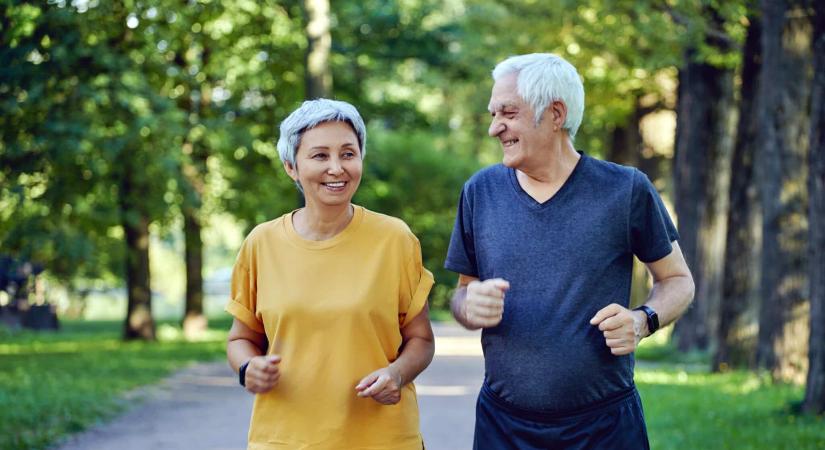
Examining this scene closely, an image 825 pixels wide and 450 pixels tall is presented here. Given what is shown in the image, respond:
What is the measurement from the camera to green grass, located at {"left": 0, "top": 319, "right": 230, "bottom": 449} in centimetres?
1145

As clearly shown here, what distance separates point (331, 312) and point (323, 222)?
0.29 meters

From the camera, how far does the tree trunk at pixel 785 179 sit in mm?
13539

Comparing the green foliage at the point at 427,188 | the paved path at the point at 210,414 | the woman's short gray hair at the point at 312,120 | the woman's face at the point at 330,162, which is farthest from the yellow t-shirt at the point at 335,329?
the green foliage at the point at 427,188

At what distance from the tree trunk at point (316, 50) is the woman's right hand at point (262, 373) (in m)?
15.2

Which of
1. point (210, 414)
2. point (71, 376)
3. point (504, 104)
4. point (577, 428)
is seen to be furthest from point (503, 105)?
point (71, 376)

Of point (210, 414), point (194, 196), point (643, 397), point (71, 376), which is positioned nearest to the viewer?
point (210, 414)

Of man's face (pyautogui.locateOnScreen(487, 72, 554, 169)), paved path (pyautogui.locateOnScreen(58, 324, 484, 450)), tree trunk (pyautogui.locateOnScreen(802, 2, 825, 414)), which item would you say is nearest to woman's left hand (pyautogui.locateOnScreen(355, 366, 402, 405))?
man's face (pyautogui.locateOnScreen(487, 72, 554, 169))

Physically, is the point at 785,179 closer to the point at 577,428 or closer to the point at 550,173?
the point at 550,173

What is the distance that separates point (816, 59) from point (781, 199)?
3707mm

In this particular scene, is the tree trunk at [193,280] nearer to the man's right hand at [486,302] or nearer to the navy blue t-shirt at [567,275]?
the navy blue t-shirt at [567,275]

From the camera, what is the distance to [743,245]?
16875mm

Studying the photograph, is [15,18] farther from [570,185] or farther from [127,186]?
[127,186]

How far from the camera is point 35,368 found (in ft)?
60.1

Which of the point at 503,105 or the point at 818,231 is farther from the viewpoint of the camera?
the point at 818,231
